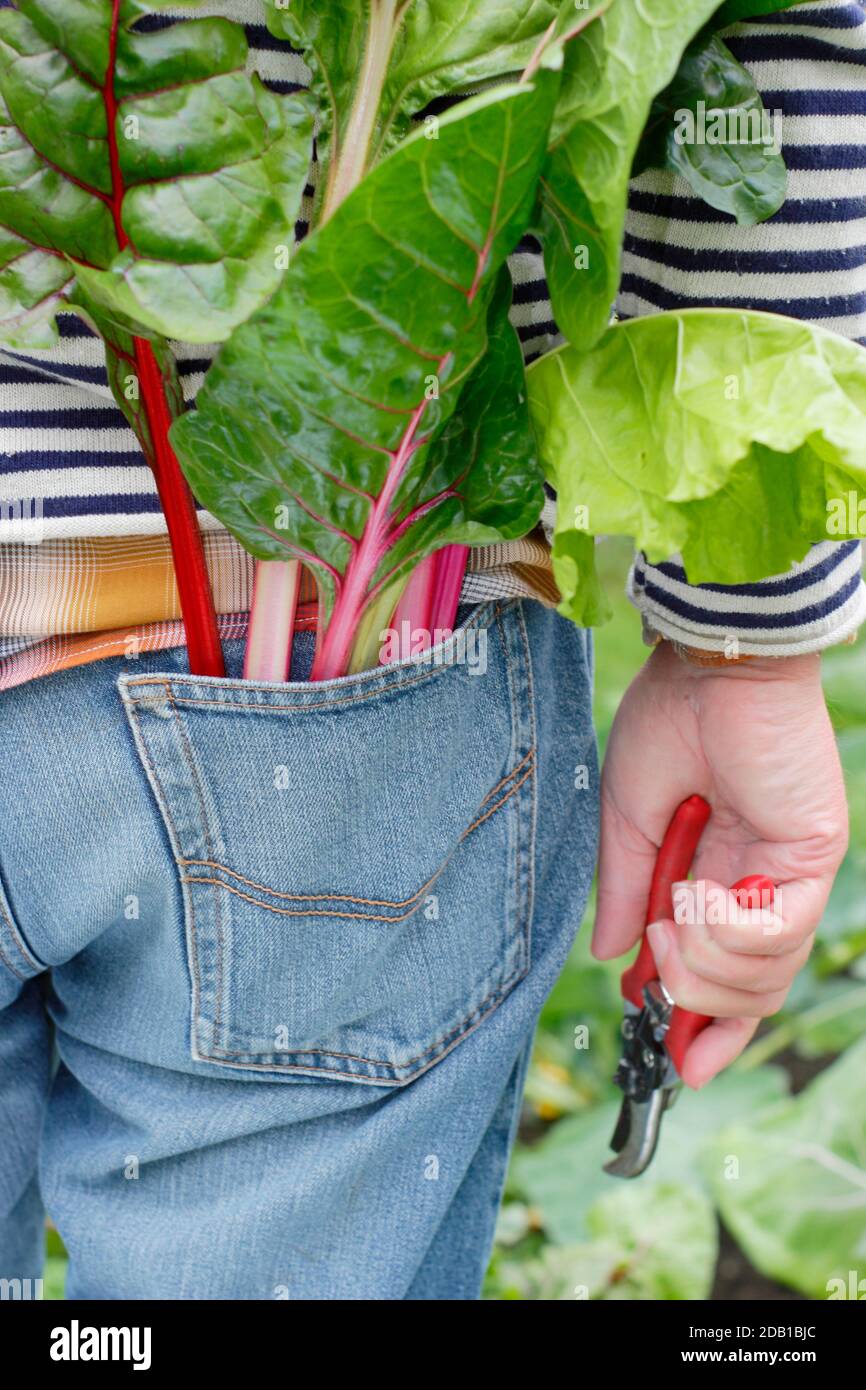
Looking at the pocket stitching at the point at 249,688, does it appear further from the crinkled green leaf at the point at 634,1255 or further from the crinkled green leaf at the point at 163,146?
the crinkled green leaf at the point at 634,1255

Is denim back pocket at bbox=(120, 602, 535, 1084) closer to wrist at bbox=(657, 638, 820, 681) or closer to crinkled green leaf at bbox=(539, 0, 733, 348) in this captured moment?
wrist at bbox=(657, 638, 820, 681)

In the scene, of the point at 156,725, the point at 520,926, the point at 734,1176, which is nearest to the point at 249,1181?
the point at 520,926

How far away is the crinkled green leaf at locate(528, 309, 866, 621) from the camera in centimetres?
64

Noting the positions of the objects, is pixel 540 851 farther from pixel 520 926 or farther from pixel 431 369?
pixel 431 369

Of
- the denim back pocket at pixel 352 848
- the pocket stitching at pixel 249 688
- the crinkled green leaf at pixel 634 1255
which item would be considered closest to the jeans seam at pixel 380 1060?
the denim back pocket at pixel 352 848

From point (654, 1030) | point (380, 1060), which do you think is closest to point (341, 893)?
point (380, 1060)

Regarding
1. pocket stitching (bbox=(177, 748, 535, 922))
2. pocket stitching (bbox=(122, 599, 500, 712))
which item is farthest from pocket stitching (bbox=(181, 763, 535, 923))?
pocket stitching (bbox=(122, 599, 500, 712))

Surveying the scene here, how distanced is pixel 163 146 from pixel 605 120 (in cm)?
20

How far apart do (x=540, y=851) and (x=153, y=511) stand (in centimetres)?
40

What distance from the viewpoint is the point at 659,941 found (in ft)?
3.34

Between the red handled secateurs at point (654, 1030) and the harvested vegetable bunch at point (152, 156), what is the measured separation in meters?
0.63

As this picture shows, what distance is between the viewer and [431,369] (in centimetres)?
61

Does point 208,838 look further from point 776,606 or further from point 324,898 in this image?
point 776,606

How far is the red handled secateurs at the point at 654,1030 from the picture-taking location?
3.48 ft
